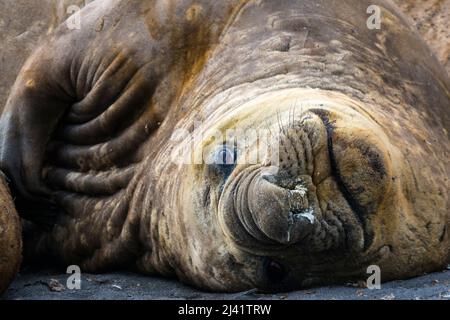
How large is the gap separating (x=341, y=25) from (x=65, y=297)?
1738 mm

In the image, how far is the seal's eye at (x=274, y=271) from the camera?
4.17 m

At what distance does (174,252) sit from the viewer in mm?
4617

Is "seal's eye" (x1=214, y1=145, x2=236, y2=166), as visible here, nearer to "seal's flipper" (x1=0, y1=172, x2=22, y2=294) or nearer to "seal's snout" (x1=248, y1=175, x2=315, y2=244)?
"seal's snout" (x1=248, y1=175, x2=315, y2=244)

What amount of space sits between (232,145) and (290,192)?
1.20 ft

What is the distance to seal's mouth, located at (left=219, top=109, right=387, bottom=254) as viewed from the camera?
150 inches

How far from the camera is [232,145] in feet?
13.4

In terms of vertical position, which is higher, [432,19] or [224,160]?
[432,19]

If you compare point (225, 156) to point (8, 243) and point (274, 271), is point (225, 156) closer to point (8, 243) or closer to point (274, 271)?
point (274, 271)

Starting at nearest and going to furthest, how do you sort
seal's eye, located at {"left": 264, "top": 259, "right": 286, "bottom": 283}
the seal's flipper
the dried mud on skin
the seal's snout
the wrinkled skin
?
the seal's snout → the wrinkled skin → seal's eye, located at {"left": 264, "top": 259, "right": 286, "bottom": 283} → the seal's flipper → the dried mud on skin

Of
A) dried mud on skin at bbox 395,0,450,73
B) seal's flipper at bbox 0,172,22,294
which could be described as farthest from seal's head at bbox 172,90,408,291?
dried mud on skin at bbox 395,0,450,73

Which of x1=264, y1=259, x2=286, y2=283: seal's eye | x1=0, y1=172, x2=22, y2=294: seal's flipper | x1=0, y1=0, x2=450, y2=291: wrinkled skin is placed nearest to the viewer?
x1=0, y1=0, x2=450, y2=291: wrinkled skin

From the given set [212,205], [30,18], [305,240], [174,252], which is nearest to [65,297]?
[174,252]

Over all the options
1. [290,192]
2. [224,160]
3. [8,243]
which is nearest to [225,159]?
[224,160]

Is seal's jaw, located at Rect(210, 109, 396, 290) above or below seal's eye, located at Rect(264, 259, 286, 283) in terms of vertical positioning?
above
